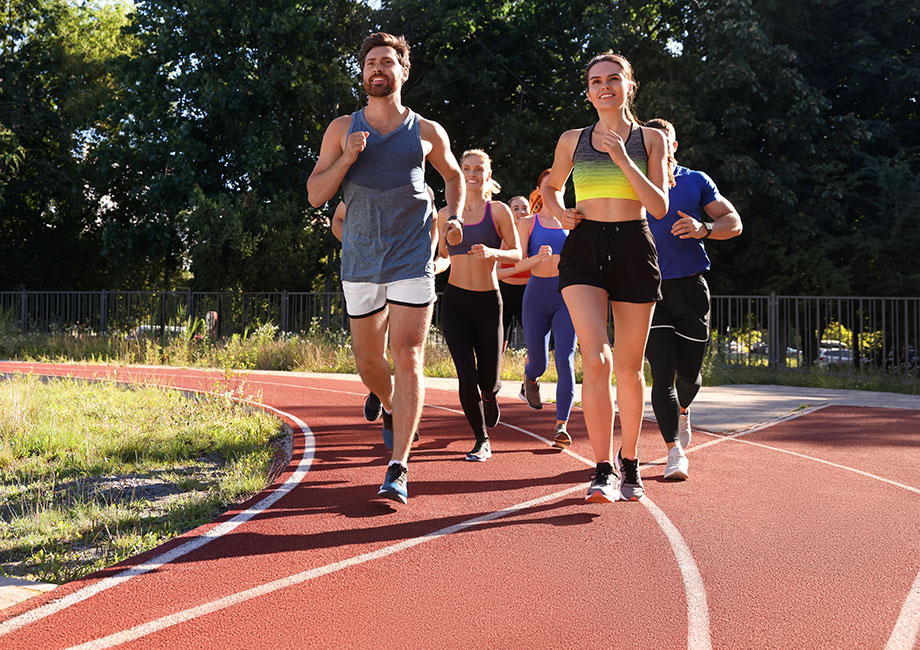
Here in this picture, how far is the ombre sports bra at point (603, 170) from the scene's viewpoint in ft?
16.8

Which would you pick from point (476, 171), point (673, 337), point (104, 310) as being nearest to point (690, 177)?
point (673, 337)

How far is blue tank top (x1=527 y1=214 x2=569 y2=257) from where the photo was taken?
7801 millimetres

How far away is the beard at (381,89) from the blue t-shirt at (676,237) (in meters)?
2.15

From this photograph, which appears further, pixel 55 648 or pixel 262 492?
pixel 262 492

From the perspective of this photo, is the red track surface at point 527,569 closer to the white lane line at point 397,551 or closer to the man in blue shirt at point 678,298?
the white lane line at point 397,551

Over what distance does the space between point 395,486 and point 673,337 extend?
2445mm

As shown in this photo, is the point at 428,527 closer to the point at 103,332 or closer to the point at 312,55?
the point at 103,332

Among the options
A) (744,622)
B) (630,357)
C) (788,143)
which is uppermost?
(788,143)

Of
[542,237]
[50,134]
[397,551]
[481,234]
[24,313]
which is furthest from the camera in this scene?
[50,134]

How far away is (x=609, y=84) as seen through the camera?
16.7 ft

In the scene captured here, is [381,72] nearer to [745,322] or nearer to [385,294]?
[385,294]

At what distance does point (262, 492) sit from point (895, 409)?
889 cm

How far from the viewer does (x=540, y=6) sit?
1069 inches

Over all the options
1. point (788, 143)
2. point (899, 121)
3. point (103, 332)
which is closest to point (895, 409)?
point (788, 143)
